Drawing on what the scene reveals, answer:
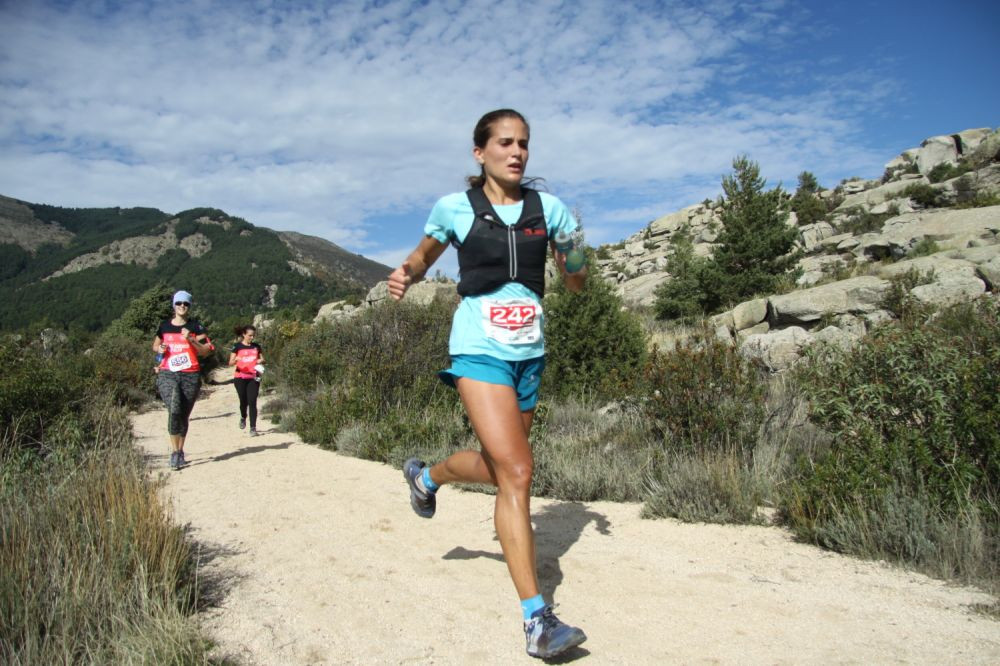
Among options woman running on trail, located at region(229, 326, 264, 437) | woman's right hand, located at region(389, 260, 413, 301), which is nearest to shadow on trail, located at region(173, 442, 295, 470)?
woman running on trail, located at region(229, 326, 264, 437)

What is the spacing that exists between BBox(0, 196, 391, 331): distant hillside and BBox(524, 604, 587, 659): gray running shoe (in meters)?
84.2

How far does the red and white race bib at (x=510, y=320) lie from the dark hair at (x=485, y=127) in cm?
66

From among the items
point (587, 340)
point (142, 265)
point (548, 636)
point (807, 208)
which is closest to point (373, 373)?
point (587, 340)

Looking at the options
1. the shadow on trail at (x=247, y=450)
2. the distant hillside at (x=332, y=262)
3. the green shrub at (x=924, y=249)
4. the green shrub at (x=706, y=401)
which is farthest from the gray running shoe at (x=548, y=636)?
the distant hillside at (x=332, y=262)

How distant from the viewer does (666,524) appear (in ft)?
13.8

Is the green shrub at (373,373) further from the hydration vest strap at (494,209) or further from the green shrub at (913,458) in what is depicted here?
the hydration vest strap at (494,209)

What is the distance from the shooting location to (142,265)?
134 m

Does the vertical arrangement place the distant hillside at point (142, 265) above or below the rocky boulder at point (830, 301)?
above

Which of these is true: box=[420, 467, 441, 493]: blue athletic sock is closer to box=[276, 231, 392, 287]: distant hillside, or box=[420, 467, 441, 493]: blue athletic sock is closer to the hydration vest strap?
the hydration vest strap

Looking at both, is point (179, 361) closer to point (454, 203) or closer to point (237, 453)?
point (237, 453)

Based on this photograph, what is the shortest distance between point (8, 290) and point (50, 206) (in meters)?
76.7

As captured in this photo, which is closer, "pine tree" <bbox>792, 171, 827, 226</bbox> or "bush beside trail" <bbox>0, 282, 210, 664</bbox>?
"bush beside trail" <bbox>0, 282, 210, 664</bbox>

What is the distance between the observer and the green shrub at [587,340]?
967 cm

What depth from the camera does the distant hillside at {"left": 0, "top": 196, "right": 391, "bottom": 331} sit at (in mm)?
104125
